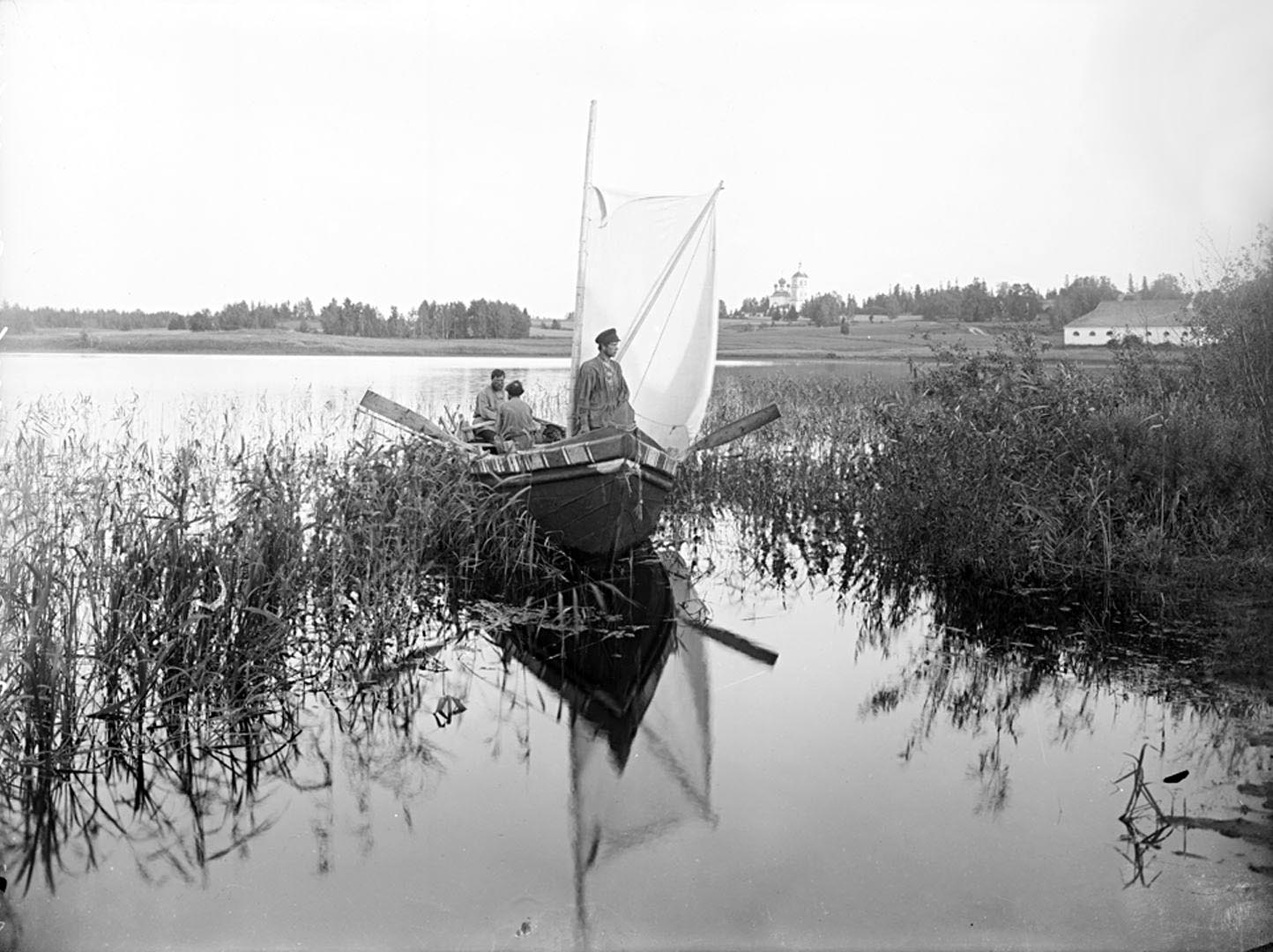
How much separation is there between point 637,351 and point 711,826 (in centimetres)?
735

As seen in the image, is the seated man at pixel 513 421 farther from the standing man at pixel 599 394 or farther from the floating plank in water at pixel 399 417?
the standing man at pixel 599 394

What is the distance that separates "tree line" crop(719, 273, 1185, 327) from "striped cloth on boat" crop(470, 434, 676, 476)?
87.7 feet

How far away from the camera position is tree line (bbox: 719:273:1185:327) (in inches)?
1646

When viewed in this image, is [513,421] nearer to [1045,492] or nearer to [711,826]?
[1045,492]

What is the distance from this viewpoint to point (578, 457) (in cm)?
884

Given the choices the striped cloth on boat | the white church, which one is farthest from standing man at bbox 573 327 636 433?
the white church

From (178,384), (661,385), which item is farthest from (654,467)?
(178,384)

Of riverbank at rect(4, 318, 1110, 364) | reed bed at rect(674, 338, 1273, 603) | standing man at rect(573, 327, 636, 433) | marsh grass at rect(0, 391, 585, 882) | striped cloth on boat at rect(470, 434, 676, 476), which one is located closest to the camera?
marsh grass at rect(0, 391, 585, 882)

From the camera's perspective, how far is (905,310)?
183 ft

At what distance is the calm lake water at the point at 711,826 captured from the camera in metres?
3.88

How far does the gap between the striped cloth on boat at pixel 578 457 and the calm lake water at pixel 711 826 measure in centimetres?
216

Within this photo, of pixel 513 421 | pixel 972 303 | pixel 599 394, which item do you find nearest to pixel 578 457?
pixel 599 394

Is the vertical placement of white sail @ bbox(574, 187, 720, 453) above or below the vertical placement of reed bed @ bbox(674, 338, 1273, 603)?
above

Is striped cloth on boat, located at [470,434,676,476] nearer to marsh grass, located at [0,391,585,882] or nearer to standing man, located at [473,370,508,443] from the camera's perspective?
marsh grass, located at [0,391,585,882]
